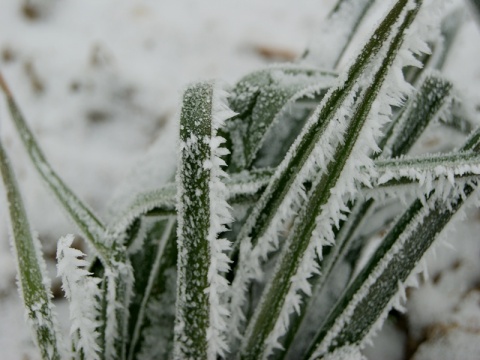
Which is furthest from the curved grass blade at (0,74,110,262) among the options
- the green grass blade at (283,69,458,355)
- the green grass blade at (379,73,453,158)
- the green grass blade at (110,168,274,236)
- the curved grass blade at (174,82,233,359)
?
the green grass blade at (379,73,453,158)

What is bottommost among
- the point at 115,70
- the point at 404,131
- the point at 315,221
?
the point at 115,70

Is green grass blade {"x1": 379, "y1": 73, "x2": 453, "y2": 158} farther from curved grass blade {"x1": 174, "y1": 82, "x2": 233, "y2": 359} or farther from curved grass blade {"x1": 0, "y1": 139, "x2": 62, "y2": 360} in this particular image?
curved grass blade {"x1": 0, "y1": 139, "x2": 62, "y2": 360}

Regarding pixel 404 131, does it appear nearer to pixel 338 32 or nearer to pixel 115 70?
pixel 338 32

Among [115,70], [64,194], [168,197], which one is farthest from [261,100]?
[115,70]

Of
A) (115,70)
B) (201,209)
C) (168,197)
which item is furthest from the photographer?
(115,70)

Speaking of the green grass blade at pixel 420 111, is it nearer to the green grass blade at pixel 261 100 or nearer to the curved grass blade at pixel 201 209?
the green grass blade at pixel 261 100

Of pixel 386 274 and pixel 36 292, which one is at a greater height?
pixel 386 274
